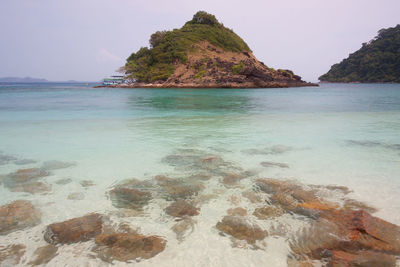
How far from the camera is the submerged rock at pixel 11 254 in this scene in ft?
9.39

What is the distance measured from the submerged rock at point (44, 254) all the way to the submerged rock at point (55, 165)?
3676 mm

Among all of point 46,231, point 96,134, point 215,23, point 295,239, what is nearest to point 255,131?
point 96,134

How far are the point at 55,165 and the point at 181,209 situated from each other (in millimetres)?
4509

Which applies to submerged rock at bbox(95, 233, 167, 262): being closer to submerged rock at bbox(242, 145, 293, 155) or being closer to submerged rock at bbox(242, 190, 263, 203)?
submerged rock at bbox(242, 190, 263, 203)

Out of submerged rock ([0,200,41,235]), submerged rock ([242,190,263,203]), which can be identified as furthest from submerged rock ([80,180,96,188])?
submerged rock ([242,190,263,203])

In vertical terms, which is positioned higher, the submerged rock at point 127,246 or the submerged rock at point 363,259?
the submerged rock at point 363,259

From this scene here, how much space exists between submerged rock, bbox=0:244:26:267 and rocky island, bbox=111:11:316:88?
231 feet

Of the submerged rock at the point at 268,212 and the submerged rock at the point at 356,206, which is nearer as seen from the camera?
the submerged rock at the point at 268,212

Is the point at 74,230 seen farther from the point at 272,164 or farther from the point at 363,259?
the point at 272,164

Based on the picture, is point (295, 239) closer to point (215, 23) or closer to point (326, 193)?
point (326, 193)

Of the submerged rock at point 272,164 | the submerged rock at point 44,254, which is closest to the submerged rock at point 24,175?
the submerged rock at point 44,254

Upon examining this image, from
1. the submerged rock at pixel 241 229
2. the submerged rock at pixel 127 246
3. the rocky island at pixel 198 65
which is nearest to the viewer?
the submerged rock at pixel 127 246

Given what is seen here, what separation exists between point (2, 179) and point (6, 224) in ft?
8.26

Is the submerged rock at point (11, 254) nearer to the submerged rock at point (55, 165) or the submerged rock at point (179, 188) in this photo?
the submerged rock at point (179, 188)
